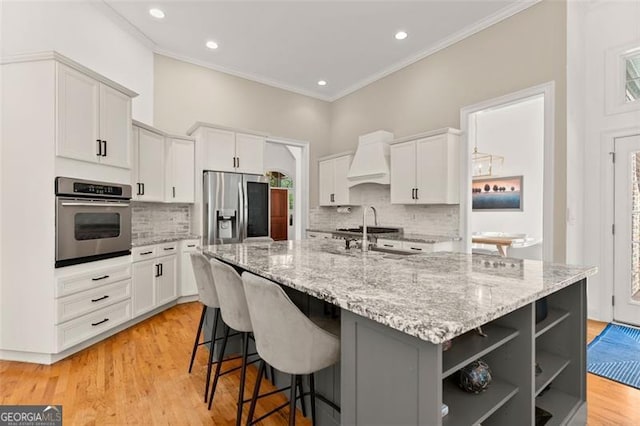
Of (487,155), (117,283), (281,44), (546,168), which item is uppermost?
(281,44)

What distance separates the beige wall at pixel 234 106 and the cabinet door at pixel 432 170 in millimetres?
2420

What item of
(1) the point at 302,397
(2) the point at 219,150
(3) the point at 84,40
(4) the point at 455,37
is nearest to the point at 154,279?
(2) the point at 219,150

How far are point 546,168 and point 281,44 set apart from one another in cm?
371

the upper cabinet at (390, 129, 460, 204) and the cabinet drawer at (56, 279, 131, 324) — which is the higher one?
the upper cabinet at (390, 129, 460, 204)

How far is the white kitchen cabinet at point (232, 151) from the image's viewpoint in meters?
4.38

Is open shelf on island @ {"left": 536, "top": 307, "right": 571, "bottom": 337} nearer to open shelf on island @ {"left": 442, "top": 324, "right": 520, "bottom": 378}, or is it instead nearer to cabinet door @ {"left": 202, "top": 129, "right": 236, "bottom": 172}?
open shelf on island @ {"left": 442, "top": 324, "right": 520, "bottom": 378}

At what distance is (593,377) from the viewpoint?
7.65 ft

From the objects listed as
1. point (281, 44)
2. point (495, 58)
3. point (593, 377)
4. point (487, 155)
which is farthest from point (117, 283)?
point (487, 155)

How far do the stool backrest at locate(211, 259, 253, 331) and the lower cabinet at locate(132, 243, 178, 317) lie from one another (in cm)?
206

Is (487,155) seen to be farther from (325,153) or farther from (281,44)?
(281,44)

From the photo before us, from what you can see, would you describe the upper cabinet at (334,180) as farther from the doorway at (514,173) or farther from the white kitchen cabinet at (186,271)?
the white kitchen cabinet at (186,271)

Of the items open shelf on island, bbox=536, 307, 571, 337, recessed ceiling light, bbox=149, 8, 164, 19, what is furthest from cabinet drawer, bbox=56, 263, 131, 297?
open shelf on island, bbox=536, 307, 571, 337

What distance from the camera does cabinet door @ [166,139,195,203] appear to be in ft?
13.7

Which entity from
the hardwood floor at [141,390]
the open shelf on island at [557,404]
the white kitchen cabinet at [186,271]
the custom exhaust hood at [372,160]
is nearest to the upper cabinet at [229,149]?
the white kitchen cabinet at [186,271]
